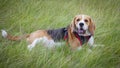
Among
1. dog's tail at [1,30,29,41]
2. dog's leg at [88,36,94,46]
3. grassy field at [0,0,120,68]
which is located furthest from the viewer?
dog's leg at [88,36,94,46]

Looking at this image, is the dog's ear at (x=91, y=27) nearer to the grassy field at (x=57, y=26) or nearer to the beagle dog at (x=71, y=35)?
the beagle dog at (x=71, y=35)

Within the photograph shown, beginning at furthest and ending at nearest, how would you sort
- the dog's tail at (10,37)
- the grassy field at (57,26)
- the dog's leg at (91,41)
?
1. the dog's leg at (91,41)
2. the dog's tail at (10,37)
3. the grassy field at (57,26)

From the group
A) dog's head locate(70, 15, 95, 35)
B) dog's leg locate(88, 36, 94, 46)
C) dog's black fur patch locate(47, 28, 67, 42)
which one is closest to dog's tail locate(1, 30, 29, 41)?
dog's black fur patch locate(47, 28, 67, 42)

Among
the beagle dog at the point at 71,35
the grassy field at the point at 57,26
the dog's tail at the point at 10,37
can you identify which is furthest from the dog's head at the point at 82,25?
the dog's tail at the point at 10,37

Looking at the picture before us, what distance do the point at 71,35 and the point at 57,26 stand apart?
0.92ft

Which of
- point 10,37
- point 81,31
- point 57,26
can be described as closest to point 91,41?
point 81,31

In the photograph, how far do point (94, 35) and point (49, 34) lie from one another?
44 centimetres

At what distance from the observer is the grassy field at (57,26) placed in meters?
2.30

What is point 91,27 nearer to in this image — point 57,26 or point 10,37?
point 57,26

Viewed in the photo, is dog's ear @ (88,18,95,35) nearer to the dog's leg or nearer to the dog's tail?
the dog's leg

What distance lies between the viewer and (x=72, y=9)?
10.8ft

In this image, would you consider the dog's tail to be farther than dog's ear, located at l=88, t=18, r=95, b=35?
No

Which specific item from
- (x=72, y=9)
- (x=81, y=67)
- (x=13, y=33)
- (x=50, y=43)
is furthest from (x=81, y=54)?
(x=72, y=9)

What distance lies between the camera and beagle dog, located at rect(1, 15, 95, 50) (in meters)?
2.71
